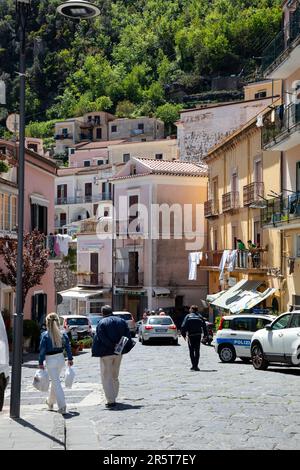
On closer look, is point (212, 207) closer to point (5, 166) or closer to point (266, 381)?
point (5, 166)

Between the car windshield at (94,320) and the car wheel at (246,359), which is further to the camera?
the car windshield at (94,320)

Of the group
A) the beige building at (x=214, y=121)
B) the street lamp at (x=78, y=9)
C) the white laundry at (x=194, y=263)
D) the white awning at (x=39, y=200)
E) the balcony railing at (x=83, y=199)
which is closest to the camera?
the street lamp at (x=78, y=9)

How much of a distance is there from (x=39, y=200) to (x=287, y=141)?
10.6 meters

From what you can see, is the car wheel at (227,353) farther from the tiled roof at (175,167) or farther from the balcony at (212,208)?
the tiled roof at (175,167)

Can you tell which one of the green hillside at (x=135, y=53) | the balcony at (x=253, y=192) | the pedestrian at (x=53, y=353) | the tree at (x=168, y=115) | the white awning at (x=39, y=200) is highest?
the green hillside at (x=135, y=53)

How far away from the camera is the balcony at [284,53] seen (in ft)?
93.2

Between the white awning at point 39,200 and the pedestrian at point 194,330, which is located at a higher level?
the white awning at point 39,200

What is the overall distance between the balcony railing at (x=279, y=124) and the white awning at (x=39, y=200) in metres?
9.52

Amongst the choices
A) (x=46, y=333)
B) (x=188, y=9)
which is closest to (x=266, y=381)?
(x=46, y=333)

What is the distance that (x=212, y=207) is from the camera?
47.4 m

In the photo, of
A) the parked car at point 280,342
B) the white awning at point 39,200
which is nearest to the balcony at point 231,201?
the white awning at point 39,200

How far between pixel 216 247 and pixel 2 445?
38370 mm

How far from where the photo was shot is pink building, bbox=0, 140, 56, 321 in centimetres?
2856

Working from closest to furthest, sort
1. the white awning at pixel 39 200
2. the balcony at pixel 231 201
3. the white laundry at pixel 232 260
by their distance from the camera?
the white awning at pixel 39 200 < the white laundry at pixel 232 260 < the balcony at pixel 231 201
